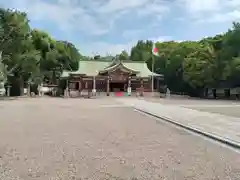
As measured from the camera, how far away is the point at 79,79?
63.2 meters

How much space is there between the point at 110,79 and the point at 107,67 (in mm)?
2764

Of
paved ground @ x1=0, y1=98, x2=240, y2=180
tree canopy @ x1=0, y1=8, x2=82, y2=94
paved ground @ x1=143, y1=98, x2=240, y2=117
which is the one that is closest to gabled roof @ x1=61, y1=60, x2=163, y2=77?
tree canopy @ x1=0, y1=8, x2=82, y2=94

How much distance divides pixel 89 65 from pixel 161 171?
2403 inches

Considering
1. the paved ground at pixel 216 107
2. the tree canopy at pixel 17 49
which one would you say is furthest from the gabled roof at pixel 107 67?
the paved ground at pixel 216 107

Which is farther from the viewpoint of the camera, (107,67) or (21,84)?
(107,67)

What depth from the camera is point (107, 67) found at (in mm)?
64125

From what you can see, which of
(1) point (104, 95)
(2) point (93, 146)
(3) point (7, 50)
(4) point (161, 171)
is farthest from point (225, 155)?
(1) point (104, 95)

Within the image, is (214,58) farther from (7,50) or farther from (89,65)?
(7,50)

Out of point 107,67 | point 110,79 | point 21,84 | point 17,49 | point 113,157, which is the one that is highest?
point 17,49

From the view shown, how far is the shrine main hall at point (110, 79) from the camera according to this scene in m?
62.6

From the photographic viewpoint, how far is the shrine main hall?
205 ft

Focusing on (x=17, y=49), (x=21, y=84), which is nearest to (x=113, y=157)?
(x=17, y=49)

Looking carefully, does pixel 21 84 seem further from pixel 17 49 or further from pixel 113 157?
pixel 113 157

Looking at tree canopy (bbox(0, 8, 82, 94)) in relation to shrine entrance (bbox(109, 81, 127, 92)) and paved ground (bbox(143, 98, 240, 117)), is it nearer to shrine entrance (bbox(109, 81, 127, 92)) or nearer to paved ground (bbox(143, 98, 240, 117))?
shrine entrance (bbox(109, 81, 127, 92))
